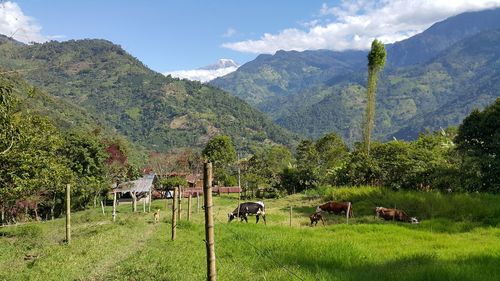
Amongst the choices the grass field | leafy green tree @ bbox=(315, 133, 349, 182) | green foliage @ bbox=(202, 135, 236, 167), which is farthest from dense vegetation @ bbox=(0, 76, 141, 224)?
green foliage @ bbox=(202, 135, 236, 167)

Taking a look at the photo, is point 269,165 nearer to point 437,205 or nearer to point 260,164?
point 260,164

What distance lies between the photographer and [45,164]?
84.1 feet

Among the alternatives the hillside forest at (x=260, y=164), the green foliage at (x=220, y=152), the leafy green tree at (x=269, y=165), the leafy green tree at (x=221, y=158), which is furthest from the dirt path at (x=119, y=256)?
the green foliage at (x=220, y=152)

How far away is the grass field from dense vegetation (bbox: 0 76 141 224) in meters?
3.24

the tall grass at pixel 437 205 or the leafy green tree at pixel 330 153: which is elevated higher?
the leafy green tree at pixel 330 153

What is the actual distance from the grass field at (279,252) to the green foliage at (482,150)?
14.0 ft

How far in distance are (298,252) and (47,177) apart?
18.0 m

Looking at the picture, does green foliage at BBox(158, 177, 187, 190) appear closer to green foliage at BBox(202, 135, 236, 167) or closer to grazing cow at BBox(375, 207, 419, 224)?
green foliage at BBox(202, 135, 236, 167)

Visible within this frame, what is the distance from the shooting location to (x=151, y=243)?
16.9 meters

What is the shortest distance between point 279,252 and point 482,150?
20.3 meters

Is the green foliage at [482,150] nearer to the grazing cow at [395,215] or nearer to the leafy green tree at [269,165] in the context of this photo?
the grazing cow at [395,215]

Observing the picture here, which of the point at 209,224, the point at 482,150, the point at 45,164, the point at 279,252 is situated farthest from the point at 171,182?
the point at 209,224

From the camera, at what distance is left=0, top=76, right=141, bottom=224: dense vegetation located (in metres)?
21.9

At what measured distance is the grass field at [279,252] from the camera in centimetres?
1080
